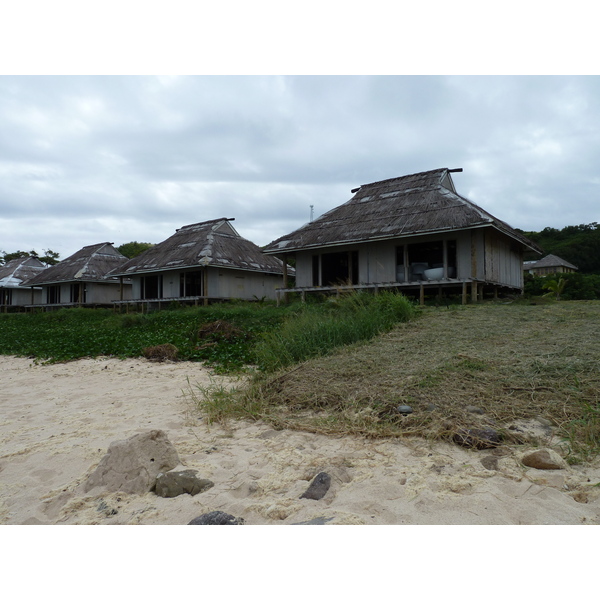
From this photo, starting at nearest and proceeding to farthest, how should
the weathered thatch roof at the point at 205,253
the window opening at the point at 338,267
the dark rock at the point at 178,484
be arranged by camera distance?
the dark rock at the point at 178,484 < the window opening at the point at 338,267 < the weathered thatch roof at the point at 205,253

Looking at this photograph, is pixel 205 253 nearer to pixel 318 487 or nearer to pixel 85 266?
pixel 85 266

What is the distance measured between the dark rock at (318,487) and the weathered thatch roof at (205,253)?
617 inches

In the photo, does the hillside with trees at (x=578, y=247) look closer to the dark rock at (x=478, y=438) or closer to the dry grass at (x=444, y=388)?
the dry grass at (x=444, y=388)

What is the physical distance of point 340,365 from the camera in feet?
16.3

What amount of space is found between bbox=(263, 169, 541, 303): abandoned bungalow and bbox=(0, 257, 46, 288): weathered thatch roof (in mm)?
23702

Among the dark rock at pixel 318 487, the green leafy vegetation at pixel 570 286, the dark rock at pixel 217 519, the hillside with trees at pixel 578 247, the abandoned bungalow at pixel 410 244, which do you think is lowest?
the dark rock at pixel 217 519

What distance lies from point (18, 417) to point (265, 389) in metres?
2.63

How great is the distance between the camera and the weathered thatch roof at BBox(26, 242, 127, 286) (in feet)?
81.1

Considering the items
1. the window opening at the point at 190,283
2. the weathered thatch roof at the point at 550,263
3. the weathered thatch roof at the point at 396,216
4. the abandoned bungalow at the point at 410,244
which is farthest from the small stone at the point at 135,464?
the weathered thatch roof at the point at 550,263

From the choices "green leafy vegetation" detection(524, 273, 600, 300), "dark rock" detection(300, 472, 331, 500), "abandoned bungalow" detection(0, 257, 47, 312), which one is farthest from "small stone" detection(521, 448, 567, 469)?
"abandoned bungalow" detection(0, 257, 47, 312)

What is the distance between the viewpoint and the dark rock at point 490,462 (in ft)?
8.85

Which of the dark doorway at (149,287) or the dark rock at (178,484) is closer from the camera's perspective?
the dark rock at (178,484)
